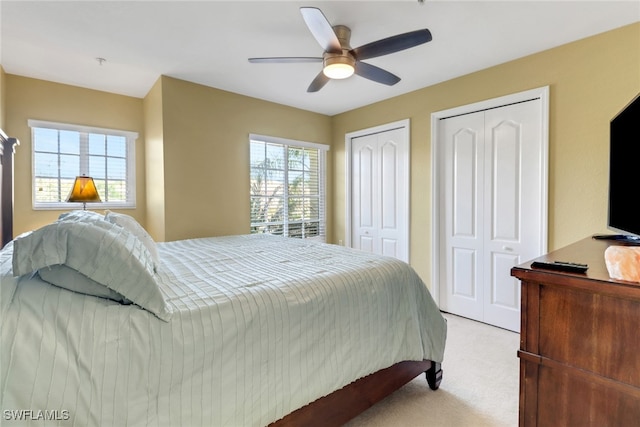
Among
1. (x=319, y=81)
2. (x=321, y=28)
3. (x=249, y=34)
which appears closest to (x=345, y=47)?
(x=321, y=28)

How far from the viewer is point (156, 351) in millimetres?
989

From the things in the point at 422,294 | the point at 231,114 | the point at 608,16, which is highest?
the point at 608,16

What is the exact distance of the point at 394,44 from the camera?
Result: 1.96 metres

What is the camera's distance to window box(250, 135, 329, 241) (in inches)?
Answer: 157

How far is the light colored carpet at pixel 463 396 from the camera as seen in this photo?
1.67m

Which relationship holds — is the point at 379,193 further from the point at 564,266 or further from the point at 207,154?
the point at 564,266

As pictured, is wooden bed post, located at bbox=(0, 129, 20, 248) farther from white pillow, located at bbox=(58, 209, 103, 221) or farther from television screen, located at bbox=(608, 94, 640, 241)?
television screen, located at bbox=(608, 94, 640, 241)

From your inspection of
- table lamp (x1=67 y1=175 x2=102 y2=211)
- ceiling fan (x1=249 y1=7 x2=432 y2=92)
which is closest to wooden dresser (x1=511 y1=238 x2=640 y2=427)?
ceiling fan (x1=249 y1=7 x2=432 y2=92)

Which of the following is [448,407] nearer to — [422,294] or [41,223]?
[422,294]

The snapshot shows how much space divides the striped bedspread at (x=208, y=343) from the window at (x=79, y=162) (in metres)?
2.46

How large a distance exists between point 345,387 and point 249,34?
2.50m

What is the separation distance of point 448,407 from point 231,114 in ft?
11.5

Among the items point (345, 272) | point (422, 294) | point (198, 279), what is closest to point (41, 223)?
point (198, 279)

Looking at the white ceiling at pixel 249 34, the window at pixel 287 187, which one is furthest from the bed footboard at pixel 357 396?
the window at pixel 287 187
